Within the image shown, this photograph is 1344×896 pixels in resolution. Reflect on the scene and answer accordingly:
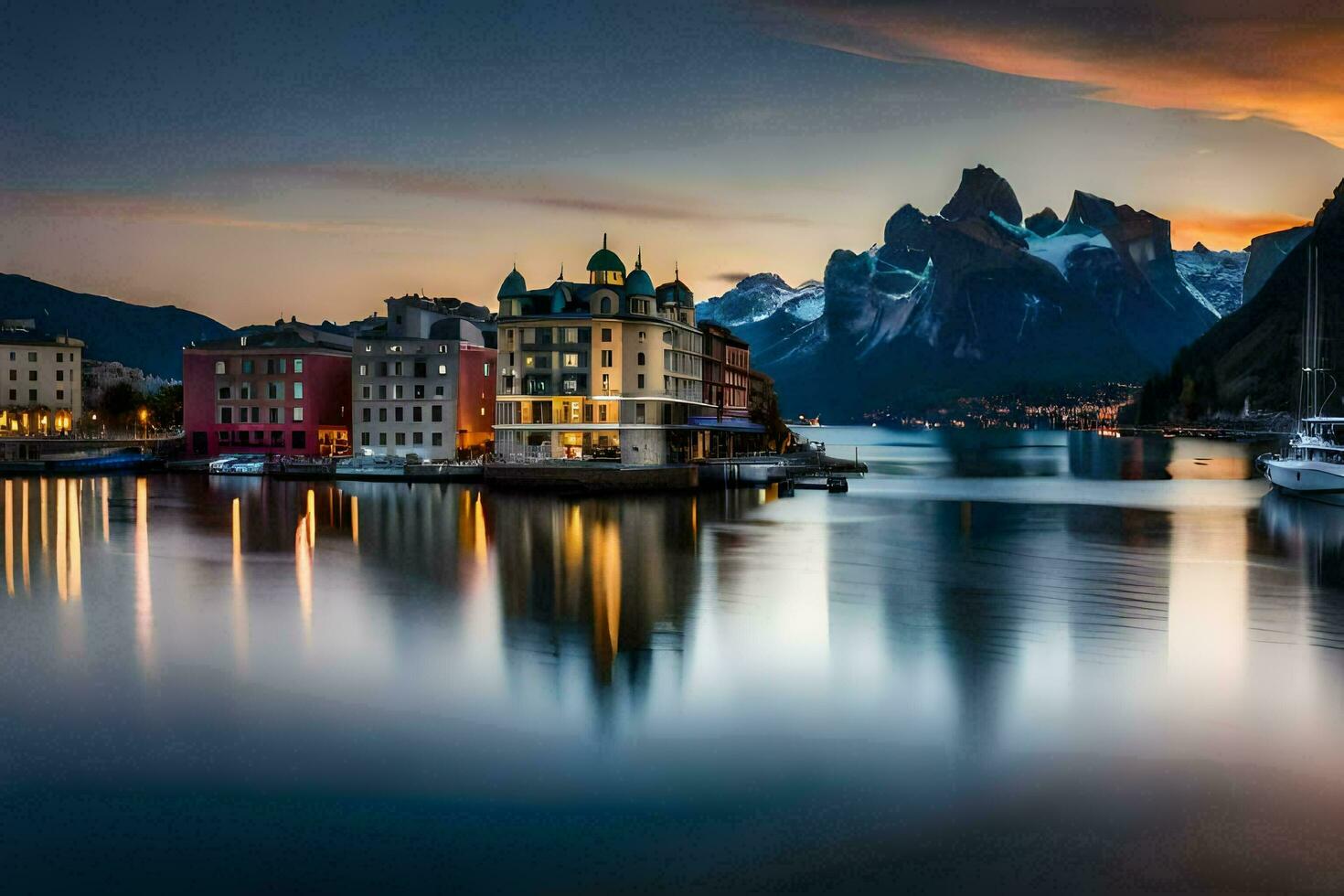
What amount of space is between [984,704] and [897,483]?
2928 inches

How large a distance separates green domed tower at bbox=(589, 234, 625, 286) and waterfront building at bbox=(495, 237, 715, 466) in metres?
2.00

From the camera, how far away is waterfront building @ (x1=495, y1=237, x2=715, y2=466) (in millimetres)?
77438

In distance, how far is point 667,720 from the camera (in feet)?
62.8

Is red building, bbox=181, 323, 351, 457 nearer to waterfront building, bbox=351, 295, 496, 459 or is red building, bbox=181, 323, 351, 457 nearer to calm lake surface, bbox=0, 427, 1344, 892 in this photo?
waterfront building, bbox=351, 295, 496, 459

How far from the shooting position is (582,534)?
4912 centimetres

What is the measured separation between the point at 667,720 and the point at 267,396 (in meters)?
84.5

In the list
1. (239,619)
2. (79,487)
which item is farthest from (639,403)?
(239,619)

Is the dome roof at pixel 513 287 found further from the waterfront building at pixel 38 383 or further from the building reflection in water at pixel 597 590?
the waterfront building at pixel 38 383

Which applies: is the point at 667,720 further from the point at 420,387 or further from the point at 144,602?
the point at 420,387

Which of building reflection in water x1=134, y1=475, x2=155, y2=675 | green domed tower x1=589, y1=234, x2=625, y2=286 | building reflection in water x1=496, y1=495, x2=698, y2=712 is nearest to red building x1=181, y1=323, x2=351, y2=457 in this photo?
green domed tower x1=589, y1=234, x2=625, y2=286

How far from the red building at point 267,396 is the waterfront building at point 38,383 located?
105ft

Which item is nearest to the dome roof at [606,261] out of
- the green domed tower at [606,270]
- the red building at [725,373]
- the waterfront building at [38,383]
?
the green domed tower at [606,270]

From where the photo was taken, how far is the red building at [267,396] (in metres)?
95.0

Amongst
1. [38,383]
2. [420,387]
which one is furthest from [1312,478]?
[38,383]
